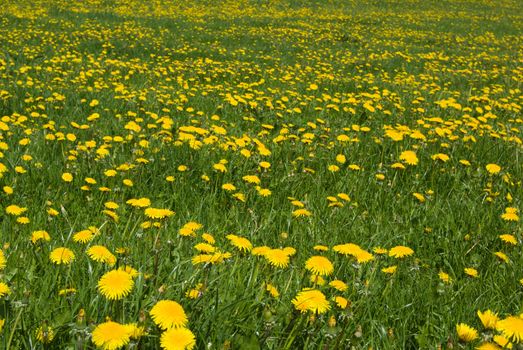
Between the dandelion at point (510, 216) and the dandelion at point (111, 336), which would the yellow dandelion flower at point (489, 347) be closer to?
the dandelion at point (111, 336)

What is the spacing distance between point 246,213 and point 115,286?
1.55 m

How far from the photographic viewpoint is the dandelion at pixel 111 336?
1.13m

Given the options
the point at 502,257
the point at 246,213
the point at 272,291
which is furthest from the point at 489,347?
the point at 246,213

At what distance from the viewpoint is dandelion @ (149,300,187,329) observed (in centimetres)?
121

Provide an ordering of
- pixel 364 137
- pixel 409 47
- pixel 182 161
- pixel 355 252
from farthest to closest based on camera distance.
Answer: pixel 409 47
pixel 364 137
pixel 182 161
pixel 355 252

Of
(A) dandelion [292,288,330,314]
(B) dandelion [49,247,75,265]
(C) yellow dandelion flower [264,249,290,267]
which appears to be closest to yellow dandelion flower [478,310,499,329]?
(A) dandelion [292,288,330,314]

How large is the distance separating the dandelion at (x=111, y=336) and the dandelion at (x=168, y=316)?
0.25 ft

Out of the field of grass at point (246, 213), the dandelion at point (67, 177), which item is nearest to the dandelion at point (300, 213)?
the field of grass at point (246, 213)

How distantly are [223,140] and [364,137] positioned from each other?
56.7 inches

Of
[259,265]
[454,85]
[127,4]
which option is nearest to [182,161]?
[259,265]

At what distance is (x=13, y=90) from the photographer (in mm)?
5148

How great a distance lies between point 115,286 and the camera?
4.22ft

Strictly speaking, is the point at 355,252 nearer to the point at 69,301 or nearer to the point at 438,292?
the point at 438,292

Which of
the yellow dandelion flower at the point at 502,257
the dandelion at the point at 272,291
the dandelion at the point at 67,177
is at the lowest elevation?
the yellow dandelion flower at the point at 502,257
